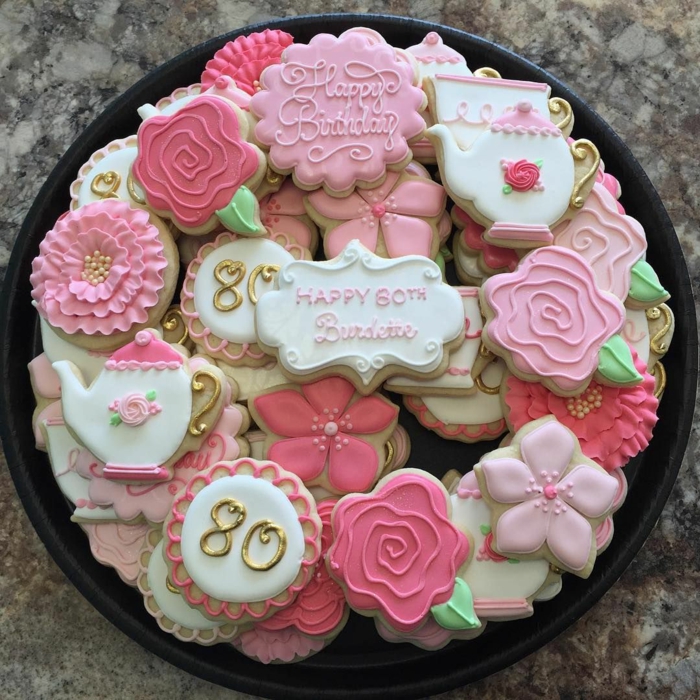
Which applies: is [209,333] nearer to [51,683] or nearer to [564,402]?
[564,402]

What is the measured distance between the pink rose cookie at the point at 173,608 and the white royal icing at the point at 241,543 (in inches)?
3.7

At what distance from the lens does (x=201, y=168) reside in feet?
3.67

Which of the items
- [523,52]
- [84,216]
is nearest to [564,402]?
[84,216]

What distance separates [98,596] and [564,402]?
83 centimetres

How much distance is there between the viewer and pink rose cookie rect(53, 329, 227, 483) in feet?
3.38

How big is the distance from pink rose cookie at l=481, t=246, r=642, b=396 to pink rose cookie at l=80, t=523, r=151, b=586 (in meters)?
0.64

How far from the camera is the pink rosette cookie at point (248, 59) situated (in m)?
1.26

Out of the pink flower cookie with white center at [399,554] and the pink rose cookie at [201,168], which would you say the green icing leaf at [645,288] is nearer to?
the pink flower cookie with white center at [399,554]

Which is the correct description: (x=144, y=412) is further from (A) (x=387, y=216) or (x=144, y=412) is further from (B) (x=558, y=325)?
(B) (x=558, y=325)

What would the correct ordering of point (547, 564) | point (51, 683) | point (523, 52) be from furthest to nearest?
point (523, 52)
point (51, 683)
point (547, 564)

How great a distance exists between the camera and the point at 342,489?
3.64ft

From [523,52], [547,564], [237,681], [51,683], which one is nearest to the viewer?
[547,564]

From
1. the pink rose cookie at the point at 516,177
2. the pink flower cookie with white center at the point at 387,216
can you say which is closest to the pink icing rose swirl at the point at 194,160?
the pink flower cookie with white center at the point at 387,216

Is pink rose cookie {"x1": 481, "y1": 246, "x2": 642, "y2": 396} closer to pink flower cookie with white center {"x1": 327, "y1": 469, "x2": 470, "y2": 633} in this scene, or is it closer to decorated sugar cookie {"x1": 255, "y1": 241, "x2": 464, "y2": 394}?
decorated sugar cookie {"x1": 255, "y1": 241, "x2": 464, "y2": 394}
